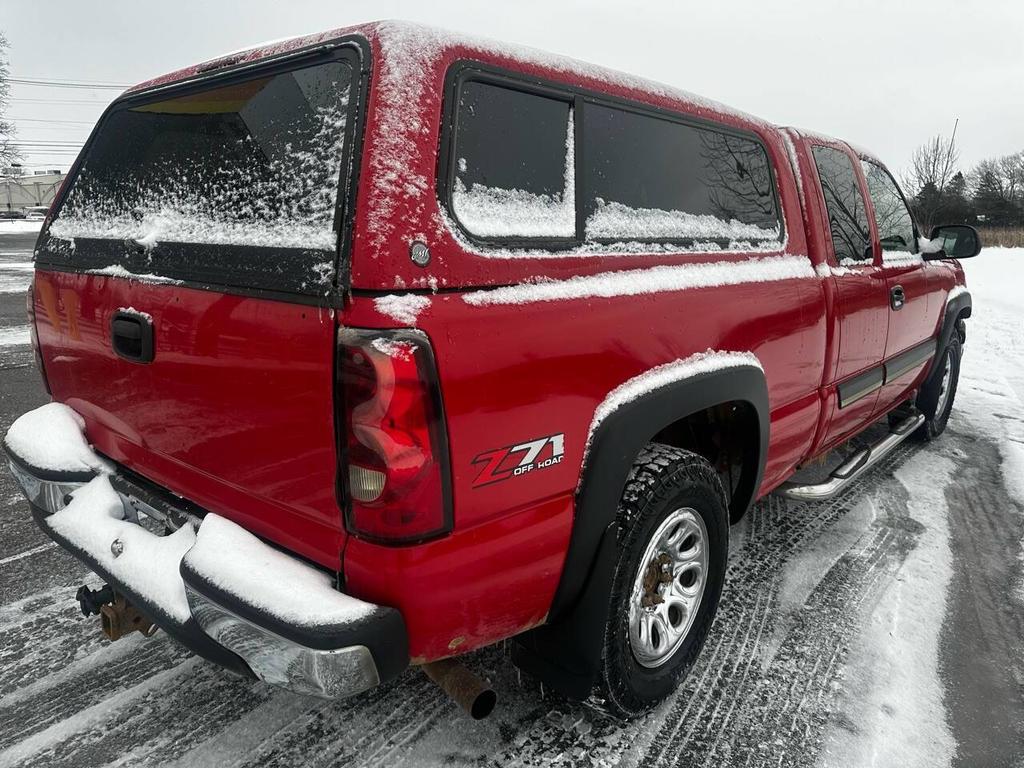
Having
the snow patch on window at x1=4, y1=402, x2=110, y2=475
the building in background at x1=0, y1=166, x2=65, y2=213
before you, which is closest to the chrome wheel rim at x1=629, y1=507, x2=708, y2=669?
the snow patch on window at x1=4, y1=402, x2=110, y2=475

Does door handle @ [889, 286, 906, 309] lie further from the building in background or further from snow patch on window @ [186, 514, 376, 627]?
the building in background

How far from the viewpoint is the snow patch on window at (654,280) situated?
172cm

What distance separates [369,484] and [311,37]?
1182 millimetres

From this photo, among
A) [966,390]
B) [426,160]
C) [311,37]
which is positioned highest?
[311,37]

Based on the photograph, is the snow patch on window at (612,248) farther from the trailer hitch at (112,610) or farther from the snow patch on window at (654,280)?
the trailer hitch at (112,610)

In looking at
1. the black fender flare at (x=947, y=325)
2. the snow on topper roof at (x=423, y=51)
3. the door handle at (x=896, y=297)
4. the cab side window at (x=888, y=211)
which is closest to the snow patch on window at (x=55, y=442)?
the snow on topper roof at (x=423, y=51)

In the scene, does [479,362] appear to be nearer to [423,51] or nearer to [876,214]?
[423,51]

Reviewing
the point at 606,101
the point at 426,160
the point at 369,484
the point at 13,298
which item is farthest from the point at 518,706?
the point at 13,298

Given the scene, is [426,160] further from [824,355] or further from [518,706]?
[824,355]

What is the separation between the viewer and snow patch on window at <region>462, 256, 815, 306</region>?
172 centimetres

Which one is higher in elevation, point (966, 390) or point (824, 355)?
point (824, 355)

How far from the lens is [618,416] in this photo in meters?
1.94

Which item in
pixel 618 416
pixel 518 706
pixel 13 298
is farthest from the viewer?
pixel 13 298

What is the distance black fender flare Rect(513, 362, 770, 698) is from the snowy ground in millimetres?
325
